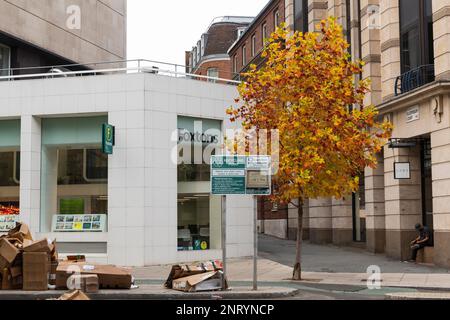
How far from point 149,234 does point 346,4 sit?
1480 cm

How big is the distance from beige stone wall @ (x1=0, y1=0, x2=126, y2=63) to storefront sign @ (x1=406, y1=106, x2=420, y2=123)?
16.4 m

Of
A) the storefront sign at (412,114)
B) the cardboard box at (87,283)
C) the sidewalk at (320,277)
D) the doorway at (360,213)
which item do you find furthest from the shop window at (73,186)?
the doorway at (360,213)

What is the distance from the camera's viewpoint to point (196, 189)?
24.3m

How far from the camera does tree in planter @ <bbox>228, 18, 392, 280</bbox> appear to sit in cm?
1782

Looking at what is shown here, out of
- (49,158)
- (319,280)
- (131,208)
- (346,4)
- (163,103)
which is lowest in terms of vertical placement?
(319,280)

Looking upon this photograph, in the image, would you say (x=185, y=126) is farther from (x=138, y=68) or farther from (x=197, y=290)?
(x=197, y=290)

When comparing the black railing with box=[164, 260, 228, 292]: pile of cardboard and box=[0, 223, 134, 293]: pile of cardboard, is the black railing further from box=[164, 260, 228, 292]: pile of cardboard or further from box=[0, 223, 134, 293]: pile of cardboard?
box=[0, 223, 134, 293]: pile of cardboard

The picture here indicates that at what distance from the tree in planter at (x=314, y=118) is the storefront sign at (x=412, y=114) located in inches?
186

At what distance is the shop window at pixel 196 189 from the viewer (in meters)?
23.8

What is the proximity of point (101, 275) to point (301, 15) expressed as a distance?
21.7 metres

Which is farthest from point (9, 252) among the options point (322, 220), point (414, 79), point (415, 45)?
point (322, 220)

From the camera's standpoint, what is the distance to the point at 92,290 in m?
14.8

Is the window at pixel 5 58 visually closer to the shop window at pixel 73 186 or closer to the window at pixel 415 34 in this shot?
the shop window at pixel 73 186
